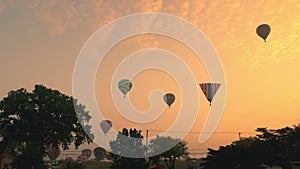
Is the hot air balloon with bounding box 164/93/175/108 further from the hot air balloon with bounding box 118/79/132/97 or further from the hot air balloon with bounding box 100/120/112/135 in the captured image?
the hot air balloon with bounding box 100/120/112/135

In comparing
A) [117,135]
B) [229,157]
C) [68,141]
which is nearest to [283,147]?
[229,157]

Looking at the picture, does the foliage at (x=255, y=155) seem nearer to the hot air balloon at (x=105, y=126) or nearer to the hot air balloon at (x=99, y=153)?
the hot air balloon at (x=105, y=126)

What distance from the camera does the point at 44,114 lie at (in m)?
50.1

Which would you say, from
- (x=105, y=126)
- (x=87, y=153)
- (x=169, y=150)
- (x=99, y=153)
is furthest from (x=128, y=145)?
(x=87, y=153)

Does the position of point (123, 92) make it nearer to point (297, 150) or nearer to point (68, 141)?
point (68, 141)

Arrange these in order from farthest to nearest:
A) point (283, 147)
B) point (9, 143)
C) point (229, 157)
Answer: point (9, 143) → point (283, 147) → point (229, 157)

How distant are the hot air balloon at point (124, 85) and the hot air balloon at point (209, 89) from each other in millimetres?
11802

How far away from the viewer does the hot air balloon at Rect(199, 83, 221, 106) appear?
1900 inches

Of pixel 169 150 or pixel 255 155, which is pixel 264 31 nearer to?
pixel 255 155

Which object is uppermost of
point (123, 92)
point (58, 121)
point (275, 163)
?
point (123, 92)

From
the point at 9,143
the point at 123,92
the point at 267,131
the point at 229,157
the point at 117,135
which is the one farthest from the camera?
the point at 117,135

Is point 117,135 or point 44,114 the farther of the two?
point 117,135

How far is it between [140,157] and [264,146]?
91.8 feet

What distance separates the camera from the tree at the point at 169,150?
82.1 m
